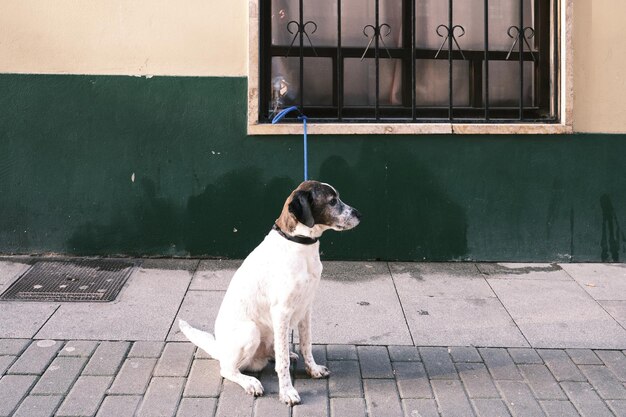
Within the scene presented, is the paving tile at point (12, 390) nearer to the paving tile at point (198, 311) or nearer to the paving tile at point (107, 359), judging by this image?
the paving tile at point (107, 359)

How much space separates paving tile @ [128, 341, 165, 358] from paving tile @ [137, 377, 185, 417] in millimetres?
388

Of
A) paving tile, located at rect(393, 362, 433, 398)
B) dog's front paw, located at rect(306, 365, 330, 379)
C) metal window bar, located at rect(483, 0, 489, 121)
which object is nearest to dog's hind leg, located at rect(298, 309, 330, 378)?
dog's front paw, located at rect(306, 365, 330, 379)

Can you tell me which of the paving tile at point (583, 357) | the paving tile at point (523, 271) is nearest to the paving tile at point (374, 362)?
the paving tile at point (583, 357)

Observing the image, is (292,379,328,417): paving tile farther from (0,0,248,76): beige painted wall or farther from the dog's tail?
(0,0,248,76): beige painted wall

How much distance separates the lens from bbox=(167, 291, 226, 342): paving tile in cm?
587

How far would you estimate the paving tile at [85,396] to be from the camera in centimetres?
459

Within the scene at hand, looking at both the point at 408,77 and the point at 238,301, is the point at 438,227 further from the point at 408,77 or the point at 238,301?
the point at 238,301

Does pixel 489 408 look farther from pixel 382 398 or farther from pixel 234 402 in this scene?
pixel 234 402

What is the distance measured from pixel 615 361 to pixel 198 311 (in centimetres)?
303

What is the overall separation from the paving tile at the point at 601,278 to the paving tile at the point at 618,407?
211 centimetres

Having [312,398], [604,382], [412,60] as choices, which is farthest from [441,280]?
[312,398]

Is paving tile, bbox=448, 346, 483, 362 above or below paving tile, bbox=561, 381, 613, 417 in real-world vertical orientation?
above

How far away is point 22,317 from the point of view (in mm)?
6027

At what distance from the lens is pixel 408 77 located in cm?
788
